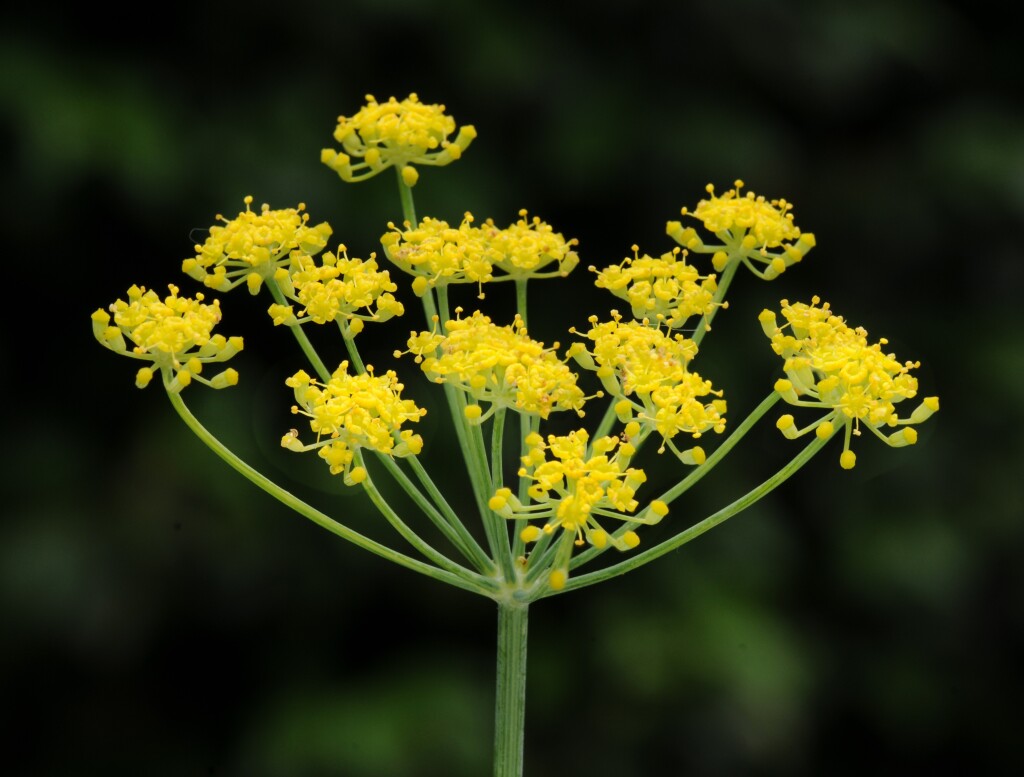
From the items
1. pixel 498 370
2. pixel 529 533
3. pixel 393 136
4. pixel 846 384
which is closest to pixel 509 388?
pixel 498 370

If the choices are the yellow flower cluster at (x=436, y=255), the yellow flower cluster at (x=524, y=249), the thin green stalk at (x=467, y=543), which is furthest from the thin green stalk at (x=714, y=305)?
the thin green stalk at (x=467, y=543)

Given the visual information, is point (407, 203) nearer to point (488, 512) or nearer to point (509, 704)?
point (488, 512)

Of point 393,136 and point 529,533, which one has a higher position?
point 393,136

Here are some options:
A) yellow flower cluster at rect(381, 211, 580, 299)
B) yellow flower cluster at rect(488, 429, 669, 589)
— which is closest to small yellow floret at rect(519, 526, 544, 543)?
yellow flower cluster at rect(488, 429, 669, 589)

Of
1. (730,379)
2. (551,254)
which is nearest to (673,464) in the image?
(730,379)

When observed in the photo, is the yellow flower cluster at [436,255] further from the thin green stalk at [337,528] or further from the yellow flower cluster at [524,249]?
the thin green stalk at [337,528]

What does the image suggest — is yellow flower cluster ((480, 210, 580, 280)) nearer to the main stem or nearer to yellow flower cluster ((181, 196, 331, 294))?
yellow flower cluster ((181, 196, 331, 294))
